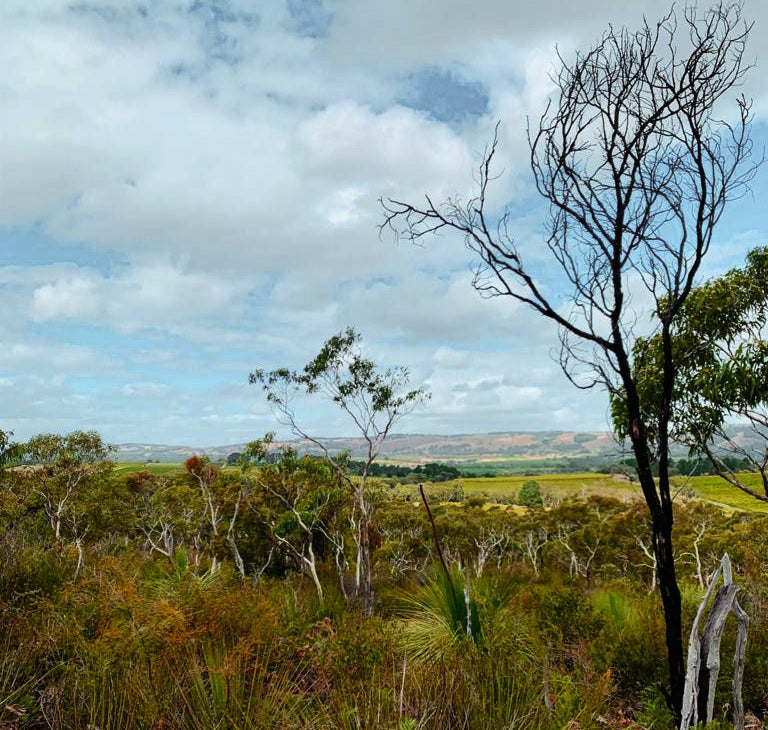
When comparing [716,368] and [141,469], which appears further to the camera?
[141,469]

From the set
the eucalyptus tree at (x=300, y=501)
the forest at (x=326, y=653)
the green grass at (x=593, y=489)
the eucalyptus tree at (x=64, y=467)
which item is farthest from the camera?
the green grass at (x=593, y=489)

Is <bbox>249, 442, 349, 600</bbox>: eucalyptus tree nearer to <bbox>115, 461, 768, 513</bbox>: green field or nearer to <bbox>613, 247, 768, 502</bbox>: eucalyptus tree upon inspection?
<bbox>613, 247, 768, 502</bbox>: eucalyptus tree

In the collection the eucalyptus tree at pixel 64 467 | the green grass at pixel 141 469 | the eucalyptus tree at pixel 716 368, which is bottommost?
the green grass at pixel 141 469

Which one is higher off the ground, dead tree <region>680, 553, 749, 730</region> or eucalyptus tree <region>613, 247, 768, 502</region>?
eucalyptus tree <region>613, 247, 768, 502</region>

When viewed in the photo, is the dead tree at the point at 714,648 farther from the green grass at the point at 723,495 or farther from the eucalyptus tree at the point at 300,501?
the green grass at the point at 723,495

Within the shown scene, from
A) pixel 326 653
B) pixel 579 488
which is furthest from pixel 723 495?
pixel 326 653

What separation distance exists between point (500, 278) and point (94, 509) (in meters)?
34.0

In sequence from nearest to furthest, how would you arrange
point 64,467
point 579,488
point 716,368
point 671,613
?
1. point 671,613
2. point 716,368
3. point 64,467
4. point 579,488

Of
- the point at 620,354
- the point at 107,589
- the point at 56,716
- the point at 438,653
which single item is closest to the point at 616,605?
the point at 438,653

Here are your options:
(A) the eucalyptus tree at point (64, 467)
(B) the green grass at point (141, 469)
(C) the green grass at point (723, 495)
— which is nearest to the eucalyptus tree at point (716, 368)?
(A) the eucalyptus tree at point (64, 467)

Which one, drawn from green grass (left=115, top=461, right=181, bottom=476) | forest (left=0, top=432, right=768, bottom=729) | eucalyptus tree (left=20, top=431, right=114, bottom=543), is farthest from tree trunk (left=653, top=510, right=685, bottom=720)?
green grass (left=115, top=461, right=181, bottom=476)

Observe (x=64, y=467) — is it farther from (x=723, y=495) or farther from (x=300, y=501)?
(x=723, y=495)

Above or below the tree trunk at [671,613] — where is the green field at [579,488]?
below

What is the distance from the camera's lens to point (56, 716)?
3600 millimetres
